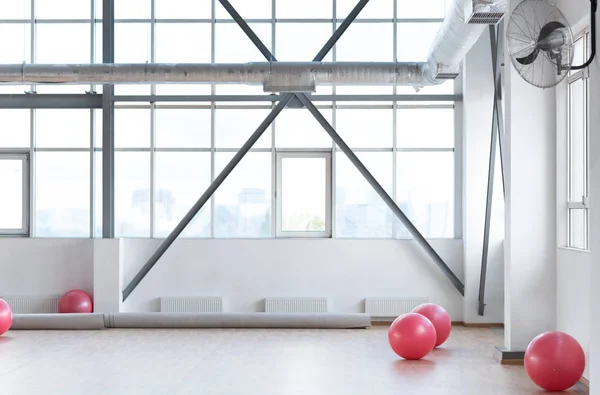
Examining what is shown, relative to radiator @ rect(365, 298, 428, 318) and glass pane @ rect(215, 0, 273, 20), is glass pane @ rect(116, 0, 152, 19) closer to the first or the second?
glass pane @ rect(215, 0, 273, 20)

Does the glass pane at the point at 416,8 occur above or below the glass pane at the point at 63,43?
above

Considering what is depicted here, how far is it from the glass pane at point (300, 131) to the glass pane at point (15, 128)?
4094 mm

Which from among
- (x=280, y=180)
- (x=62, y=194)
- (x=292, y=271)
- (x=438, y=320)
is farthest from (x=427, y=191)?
(x=62, y=194)

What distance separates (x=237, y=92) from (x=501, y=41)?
4.34 metres

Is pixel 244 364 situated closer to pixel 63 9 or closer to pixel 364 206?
pixel 364 206

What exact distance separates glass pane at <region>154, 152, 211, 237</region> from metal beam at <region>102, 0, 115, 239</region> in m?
0.71

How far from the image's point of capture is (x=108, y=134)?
11.3 meters

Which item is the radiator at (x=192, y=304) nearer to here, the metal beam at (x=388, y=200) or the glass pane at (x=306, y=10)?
the metal beam at (x=388, y=200)

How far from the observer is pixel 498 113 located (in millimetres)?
9594

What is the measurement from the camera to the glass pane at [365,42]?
11.5 metres

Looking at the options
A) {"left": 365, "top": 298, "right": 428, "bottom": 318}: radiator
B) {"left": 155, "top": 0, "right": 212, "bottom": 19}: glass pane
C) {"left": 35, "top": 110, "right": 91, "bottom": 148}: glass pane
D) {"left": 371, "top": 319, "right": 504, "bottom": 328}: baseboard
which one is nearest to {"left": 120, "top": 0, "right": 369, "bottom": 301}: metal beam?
{"left": 155, "top": 0, "right": 212, "bottom": 19}: glass pane

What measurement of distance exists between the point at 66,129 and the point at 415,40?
583cm

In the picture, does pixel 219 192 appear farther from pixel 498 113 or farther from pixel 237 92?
pixel 498 113

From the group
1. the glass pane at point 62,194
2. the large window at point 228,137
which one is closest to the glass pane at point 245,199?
the large window at point 228,137
